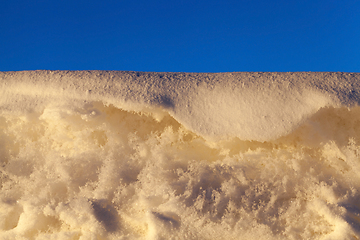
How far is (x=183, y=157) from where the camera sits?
767 mm

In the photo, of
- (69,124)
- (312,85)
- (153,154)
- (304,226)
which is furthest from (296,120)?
(69,124)

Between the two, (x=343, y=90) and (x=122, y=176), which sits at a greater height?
(x=343, y=90)

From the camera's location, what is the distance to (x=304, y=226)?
661mm

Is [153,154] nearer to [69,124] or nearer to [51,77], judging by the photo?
[69,124]

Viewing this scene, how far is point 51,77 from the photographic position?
814 millimetres

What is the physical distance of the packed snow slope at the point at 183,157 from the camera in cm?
67

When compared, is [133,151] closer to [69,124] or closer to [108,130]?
[108,130]

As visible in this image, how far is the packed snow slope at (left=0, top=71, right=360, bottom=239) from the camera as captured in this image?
67 centimetres

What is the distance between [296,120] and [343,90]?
149 mm

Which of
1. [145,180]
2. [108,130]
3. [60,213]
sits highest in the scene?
[108,130]

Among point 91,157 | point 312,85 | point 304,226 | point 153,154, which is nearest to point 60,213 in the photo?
point 91,157

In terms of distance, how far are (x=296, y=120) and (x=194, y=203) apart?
0.33 metres

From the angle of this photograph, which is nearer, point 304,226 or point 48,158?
point 304,226

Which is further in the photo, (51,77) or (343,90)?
(51,77)
